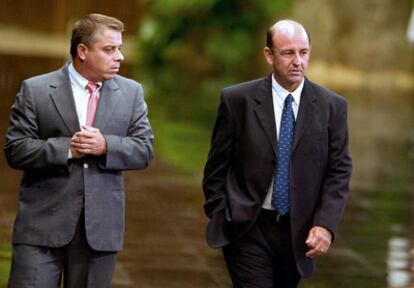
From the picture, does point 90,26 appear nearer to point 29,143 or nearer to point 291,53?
point 29,143

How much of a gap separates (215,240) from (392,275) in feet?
12.8

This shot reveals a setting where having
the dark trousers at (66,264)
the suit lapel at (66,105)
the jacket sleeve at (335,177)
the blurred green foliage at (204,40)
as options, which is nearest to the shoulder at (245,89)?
the jacket sleeve at (335,177)

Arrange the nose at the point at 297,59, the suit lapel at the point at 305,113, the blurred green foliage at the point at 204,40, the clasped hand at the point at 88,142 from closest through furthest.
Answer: the clasped hand at the point at 88,142
the nose at the point at 297,59
the suit lapel at the point at 305,113
the blurred green foliage at the point at 204,40

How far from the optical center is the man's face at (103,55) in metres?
6.03

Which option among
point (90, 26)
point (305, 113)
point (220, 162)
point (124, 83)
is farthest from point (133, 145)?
point (305, 113)

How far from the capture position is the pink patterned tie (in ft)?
20.0

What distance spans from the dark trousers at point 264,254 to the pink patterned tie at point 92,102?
848 millimetres

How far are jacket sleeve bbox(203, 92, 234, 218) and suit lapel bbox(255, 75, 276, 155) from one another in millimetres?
138

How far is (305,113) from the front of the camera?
20.5 feet

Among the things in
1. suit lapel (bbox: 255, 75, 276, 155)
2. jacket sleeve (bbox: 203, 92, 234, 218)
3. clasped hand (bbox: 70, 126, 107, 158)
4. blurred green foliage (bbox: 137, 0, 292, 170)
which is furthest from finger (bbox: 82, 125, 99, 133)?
blurred green foliage (bbox: 137, 0, 292, 170)

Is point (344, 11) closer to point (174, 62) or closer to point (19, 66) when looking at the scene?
point (174, 62)

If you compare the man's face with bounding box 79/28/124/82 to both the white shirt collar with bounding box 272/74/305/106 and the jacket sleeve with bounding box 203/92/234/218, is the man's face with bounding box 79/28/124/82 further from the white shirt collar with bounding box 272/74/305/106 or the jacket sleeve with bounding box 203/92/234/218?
the white shirt collar with bounding box 272/74/305/106

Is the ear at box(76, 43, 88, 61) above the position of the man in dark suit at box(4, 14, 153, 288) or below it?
above

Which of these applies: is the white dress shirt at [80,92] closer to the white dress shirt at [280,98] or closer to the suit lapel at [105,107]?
the suit lapel at [105,107]
